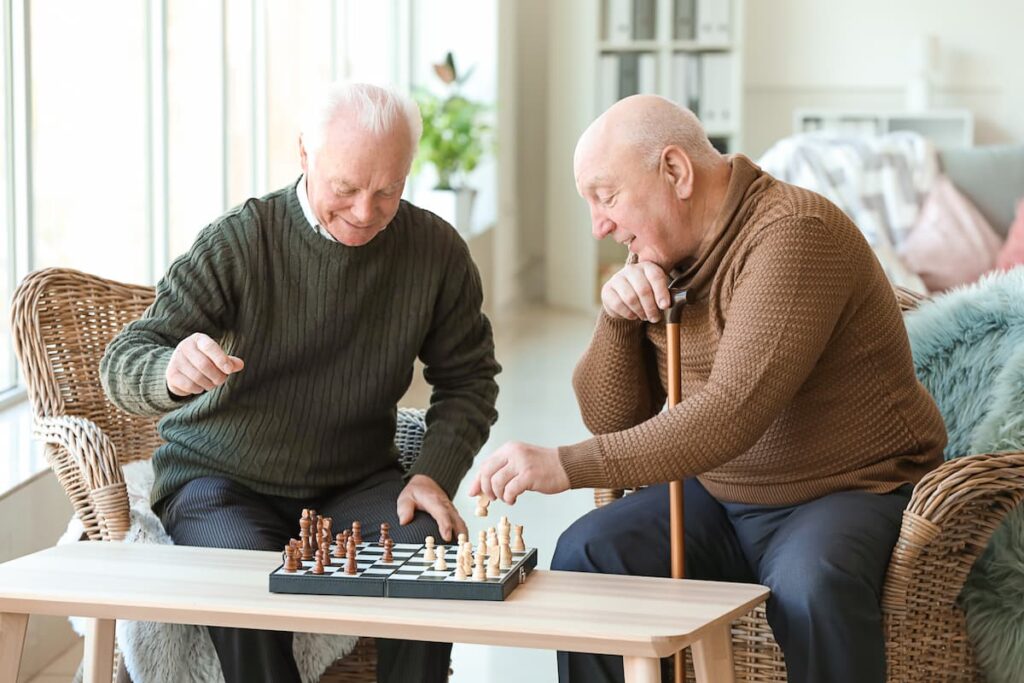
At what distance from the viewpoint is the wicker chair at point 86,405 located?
194cm

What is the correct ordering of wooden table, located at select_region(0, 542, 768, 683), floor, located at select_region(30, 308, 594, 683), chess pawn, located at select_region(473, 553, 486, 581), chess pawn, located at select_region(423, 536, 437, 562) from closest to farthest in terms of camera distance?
1. wooden table, located at select_region(0, 542, 768, 683)
2. chess pawn, located at select_region(473, 553, 486, 581)
3. chess pawn, located at select_region(423, 536, 437, 562)
4. floor, located at select_region(30, 308, 594, 683)

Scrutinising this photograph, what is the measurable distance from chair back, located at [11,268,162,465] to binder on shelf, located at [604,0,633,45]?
5379 mm

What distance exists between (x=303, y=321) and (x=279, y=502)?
0.28 metres

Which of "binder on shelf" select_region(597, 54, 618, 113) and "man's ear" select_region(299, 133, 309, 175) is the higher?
"binder on shelf" select_region(597, 54, 618, 113)

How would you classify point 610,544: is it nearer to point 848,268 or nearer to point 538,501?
point 848,268

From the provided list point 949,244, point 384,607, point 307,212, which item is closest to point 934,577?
point 384,607

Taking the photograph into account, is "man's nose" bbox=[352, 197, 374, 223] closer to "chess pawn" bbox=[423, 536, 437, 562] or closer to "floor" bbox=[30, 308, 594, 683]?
"chess pawn" bbox=[423, 536, 437, 562]

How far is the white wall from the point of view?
759 cm

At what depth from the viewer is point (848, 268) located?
180cm

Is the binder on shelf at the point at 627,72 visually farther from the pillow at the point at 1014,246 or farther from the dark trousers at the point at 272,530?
the dark trousers at the point at 272,530

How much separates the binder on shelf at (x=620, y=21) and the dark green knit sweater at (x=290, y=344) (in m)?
5.53

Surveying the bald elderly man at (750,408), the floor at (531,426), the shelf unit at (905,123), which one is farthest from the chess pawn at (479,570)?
the shelf unit at (905,123)

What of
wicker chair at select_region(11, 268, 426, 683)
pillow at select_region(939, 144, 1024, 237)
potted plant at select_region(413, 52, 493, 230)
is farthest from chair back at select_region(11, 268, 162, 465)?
pillow at select_region(939, 144, 1024, 237)

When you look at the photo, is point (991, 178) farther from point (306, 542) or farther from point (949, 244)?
point (306, 542)
